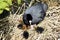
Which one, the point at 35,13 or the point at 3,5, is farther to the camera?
the point at 35,13

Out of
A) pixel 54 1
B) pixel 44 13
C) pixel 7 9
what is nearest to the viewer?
pixel 7 9

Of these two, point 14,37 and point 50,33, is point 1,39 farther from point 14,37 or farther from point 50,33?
point 50,33

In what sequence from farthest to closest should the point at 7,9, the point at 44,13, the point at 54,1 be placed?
the point at 54,1
the point at 44,13
the point at 7,9

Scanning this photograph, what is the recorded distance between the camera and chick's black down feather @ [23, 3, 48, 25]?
2748 mm

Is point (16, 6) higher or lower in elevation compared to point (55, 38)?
higher

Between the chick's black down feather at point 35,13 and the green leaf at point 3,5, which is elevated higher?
the green leaf at point 3,5

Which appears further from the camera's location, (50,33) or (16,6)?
(16,6)

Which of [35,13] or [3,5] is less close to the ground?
[3,5]

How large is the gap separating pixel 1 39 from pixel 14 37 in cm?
15

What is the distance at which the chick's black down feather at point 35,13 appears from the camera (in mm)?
2748

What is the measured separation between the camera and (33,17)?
109 inches

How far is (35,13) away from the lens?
2.80 m

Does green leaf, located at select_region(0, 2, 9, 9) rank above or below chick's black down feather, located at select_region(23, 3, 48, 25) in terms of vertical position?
above

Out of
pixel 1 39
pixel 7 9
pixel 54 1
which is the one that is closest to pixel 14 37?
pixel 1 39
